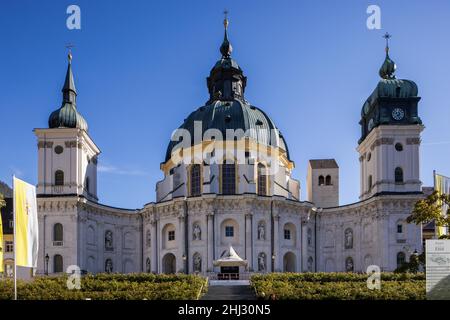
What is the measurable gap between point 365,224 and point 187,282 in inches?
1581

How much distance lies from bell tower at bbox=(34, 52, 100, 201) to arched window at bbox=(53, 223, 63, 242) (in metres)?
3.84

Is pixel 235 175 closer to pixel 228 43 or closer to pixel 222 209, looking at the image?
pixel 222 209

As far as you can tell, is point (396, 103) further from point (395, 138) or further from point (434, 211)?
point (434, 211)

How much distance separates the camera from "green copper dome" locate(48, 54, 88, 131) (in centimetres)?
9225

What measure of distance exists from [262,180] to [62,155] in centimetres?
2520

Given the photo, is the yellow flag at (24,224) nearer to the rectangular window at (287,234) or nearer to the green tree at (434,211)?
the green tree at (434,211)

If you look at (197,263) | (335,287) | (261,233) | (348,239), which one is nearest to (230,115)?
(261,233)

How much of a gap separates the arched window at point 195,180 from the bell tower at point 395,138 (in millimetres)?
21808

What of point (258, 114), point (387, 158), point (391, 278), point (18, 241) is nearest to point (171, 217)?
point (258, 114)

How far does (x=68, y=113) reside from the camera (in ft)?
304

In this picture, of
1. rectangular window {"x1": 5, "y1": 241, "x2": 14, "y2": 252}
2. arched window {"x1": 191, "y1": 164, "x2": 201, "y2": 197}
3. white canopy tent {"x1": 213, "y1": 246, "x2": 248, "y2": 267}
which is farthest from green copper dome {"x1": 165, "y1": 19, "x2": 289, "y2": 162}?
rectangular window {"x1": 5, "y1": 241, "x2": 14, "y2": 252}

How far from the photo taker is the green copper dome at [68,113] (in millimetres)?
92250

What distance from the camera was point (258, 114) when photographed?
10119 cm

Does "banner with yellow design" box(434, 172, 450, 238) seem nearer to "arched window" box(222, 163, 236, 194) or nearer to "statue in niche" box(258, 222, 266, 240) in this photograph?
"statue in niche" box(258, 222, 266, 240)
